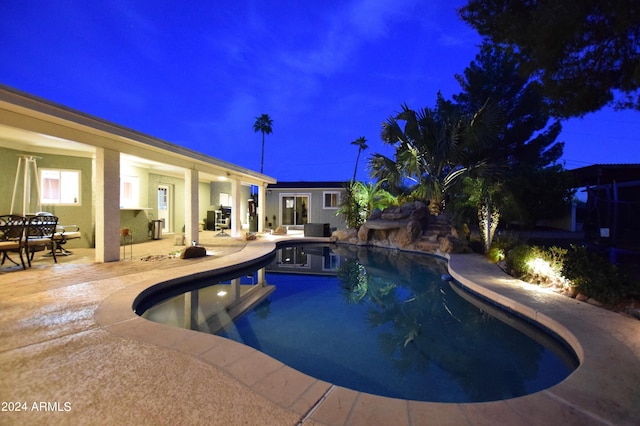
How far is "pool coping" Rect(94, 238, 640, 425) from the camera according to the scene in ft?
6.29

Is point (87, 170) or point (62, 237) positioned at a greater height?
point (87, 170)

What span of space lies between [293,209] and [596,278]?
47.4 ft

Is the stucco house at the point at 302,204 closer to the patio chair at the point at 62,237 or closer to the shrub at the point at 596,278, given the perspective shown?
the patio chair at the point at 62,237

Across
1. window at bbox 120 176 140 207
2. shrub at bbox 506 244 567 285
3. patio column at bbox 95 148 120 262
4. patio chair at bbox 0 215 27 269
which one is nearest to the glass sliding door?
window at bbox 120 176 140 207

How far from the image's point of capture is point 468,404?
2098 mm

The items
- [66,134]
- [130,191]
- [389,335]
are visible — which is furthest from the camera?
[130,191]

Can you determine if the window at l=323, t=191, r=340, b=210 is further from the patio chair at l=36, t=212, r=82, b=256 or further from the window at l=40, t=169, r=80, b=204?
the patio chair at l=36, t=212, r=82, b=256

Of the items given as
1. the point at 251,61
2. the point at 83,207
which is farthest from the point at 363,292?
the point at 251,61

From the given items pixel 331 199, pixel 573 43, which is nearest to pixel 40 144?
pixel 573 43

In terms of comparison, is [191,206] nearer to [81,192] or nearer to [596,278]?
[81,192]

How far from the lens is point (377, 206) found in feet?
42.5

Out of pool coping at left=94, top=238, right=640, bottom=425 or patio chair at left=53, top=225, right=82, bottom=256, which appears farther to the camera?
patio chair at left=53, top=225, right=82, bottom=256

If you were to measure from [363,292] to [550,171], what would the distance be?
457 inches

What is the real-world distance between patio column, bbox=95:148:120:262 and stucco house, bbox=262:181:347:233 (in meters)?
10.2
